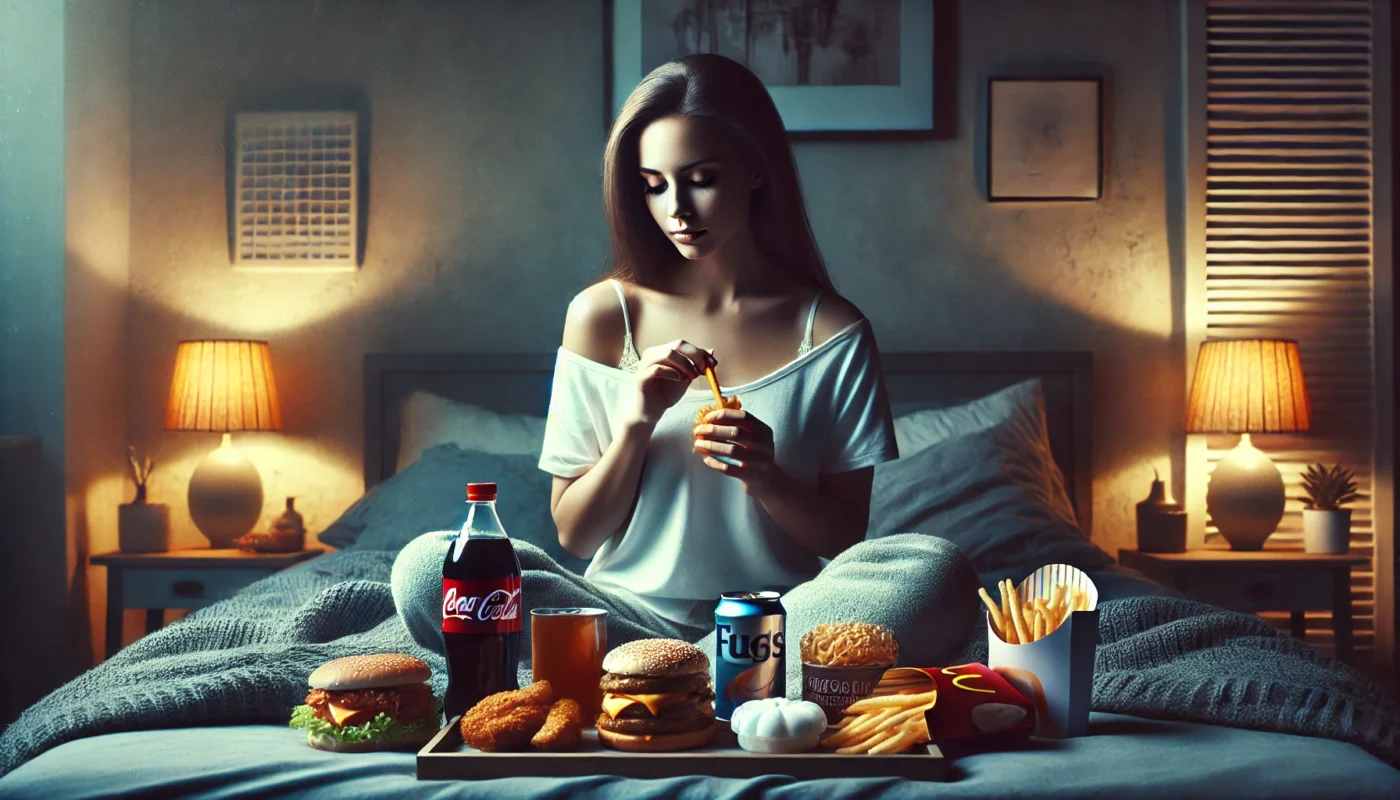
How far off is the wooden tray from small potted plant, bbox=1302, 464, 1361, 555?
225 centimetres

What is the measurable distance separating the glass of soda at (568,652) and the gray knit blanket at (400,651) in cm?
25

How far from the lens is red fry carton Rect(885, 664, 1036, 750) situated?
3.53ft

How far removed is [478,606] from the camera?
1108 millimetres

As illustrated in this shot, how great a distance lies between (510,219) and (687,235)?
170 cm

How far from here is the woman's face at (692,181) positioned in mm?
1528

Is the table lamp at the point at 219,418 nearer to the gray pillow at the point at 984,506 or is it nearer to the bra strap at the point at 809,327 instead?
the gray pillow at the point at 984,506

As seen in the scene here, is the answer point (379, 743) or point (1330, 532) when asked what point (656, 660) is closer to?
point (379, 743)

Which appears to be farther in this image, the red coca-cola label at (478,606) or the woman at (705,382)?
the woman at (705,382)

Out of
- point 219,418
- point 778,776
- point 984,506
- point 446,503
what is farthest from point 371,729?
point 219,418

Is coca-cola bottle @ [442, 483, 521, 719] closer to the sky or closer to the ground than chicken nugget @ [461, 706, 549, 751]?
closer to the sky

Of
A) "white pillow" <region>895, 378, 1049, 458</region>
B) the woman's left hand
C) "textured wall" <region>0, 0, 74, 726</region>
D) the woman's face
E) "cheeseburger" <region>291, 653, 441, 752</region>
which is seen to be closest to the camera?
"cheeseburger" <region>291, 653, 441, 752</region>

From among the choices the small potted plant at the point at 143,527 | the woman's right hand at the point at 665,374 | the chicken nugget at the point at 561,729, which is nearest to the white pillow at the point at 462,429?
the small potted plant at the point at 143,527

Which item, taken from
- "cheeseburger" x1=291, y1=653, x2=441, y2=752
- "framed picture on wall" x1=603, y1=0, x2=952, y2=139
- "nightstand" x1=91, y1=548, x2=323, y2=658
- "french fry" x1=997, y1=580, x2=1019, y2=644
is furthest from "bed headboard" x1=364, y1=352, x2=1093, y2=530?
"cheeseburger" x1=291, y1=653, x2=441, y2=752

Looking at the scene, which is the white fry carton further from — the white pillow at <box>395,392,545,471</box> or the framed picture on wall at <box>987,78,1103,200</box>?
the framed picture on wall at <box>987,78,1103,200</box>
